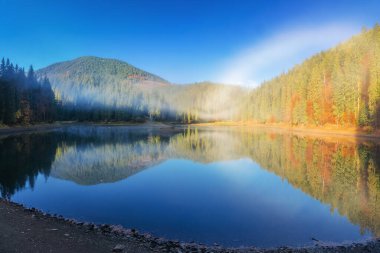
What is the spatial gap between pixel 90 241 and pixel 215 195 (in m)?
10.6

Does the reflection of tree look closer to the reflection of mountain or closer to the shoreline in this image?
the reflection of mountain

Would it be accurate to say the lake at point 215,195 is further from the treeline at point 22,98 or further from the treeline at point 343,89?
the treeline at point 22,98

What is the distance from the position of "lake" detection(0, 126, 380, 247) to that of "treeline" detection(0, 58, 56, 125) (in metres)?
44.6

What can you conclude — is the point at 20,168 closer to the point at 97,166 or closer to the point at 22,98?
the point at 97,166

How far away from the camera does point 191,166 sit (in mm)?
31375

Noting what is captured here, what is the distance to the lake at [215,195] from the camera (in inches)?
508

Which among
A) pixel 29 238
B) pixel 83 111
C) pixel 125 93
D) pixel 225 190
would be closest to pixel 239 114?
pixel 125 93

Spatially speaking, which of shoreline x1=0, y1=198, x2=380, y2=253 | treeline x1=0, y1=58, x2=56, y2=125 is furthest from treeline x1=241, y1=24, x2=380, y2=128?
treeline x1=0, y1=58, x2=56, y2=125

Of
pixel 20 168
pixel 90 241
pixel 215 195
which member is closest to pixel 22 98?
pixel 20 168

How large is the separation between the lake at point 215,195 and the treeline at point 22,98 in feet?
146

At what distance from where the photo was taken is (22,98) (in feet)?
276

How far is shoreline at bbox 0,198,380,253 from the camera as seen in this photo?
9.26 m

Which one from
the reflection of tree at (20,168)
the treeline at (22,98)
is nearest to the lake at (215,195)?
the reflection of tree at (20,168)

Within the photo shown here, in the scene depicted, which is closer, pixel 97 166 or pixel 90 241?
pixel 90 241
